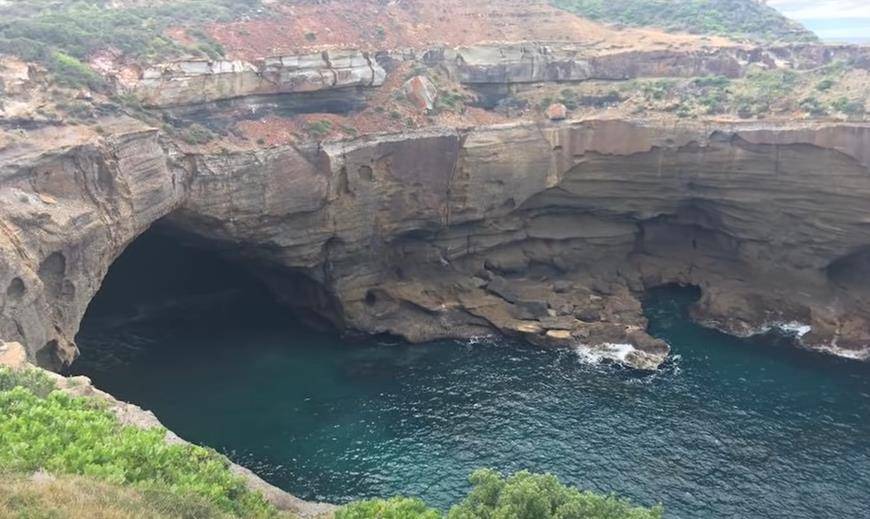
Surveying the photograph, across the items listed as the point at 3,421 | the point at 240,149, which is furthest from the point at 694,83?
the point at 3,421

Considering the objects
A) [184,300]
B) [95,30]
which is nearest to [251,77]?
[95,30]

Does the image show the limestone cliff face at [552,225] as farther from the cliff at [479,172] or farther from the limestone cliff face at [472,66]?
the limestone cliff face at [472,66]

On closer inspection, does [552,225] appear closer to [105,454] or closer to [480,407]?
[480,407]

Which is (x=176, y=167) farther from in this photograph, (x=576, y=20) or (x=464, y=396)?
(x=576, y=20)

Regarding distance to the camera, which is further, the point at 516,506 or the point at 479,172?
the point at 479,172

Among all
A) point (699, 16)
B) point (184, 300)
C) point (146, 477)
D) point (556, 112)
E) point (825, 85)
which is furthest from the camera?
point (699, 16)

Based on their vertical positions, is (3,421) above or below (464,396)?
above

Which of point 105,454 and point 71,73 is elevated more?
point 71,73
